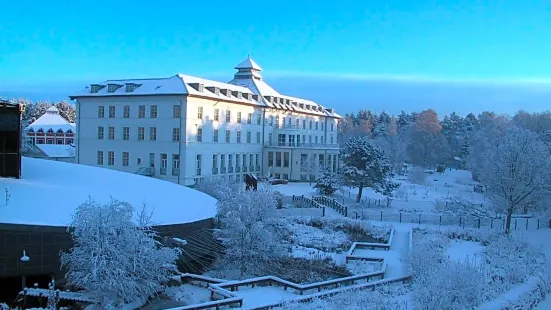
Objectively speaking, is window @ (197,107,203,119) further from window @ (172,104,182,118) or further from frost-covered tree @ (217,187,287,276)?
frost-covered tree @ (217,187,287,276)

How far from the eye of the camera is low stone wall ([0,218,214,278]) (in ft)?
51.6

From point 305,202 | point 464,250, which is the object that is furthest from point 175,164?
point 464,250

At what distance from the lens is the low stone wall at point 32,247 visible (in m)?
15.7

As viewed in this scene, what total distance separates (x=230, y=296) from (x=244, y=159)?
135 ft

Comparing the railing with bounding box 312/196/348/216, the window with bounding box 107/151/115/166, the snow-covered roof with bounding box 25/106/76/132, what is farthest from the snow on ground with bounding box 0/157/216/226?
the snow-covered roof with bounding box 25/106/76/132

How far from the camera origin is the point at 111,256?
Answer: 1376 cm

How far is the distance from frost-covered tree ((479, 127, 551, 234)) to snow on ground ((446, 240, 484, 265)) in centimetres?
359

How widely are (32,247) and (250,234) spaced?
7.47 m

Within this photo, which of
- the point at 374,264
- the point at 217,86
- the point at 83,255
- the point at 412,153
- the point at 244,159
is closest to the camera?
the point at 83,255

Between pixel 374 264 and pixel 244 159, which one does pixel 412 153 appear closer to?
pixel 244 159

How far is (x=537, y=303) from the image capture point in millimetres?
18156

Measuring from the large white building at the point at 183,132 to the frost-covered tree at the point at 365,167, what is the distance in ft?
45.9

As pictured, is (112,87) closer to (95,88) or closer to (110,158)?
(95,88)

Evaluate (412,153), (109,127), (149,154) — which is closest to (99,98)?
(109,127)
